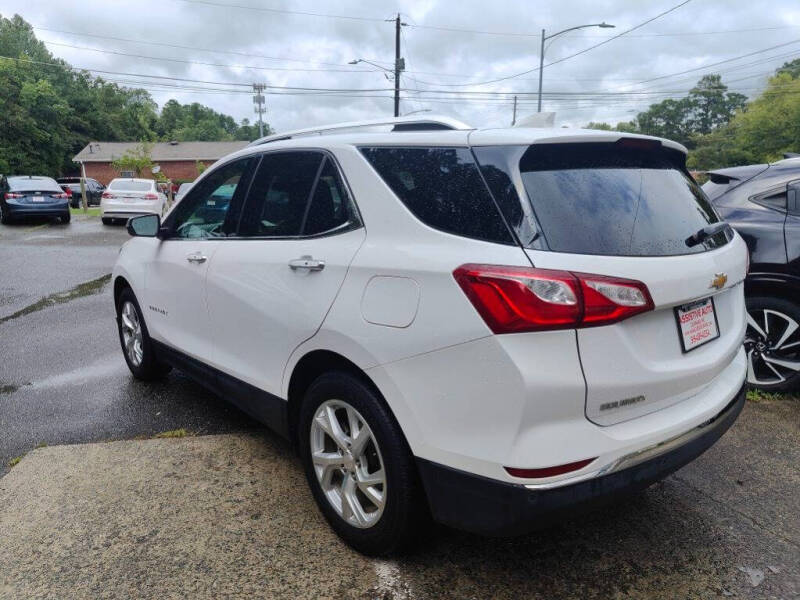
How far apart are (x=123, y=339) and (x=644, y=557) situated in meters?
4.06

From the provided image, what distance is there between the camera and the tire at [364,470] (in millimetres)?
2199

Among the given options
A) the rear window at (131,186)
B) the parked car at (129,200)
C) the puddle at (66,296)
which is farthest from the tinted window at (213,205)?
the rear window at (131,186)

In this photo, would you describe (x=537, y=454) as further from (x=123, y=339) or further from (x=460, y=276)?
(x=123, y=339)

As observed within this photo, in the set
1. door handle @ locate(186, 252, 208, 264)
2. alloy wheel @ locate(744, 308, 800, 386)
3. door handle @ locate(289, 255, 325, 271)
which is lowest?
alloy wheel @ locate(744, 308, 800, 386)

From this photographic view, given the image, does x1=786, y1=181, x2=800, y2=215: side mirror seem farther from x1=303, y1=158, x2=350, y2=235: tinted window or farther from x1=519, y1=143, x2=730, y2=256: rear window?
x1=303, y1=158, x2=350, y2=235: tinted window

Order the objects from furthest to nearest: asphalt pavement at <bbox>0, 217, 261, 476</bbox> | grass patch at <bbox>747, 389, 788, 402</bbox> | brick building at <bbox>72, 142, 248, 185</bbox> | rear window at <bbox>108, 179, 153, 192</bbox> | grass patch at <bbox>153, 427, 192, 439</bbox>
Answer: brick building at <bbox>72, 142, 248, 185</bbox>, rear window at <bbox>108, 179, 153, 192</bbox>, grass patch at <bbox>747, 389, 788, 402</bbox>, asphalt pavement at <bbox>0, 217, 261, 476</bbox>, grass patch at <bbox>153, 427, 192, 439</bbox>

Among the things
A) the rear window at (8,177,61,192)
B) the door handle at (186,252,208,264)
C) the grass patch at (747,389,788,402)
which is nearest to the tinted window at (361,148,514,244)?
the door handle at (186,252,208,264)

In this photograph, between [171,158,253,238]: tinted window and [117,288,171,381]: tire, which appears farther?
[117,288,171,381]: tire

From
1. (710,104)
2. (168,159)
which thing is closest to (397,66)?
(168,159)

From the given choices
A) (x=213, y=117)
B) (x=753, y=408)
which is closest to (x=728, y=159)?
(x=753, y=408)

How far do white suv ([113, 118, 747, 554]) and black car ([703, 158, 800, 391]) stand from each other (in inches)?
60.5

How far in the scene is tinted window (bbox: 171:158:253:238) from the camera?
3379 mm

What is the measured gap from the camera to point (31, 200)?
18.4 meters

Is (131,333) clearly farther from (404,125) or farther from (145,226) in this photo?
(404,125)
